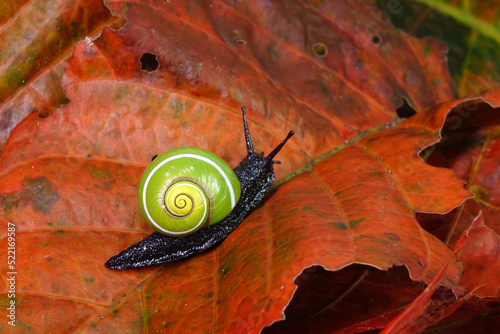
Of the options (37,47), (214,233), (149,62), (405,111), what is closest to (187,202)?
(214,233)

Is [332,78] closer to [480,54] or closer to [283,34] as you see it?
[283,34]

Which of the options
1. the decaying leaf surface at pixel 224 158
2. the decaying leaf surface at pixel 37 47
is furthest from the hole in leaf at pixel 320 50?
the decaying leaf surface at pixel 37 47

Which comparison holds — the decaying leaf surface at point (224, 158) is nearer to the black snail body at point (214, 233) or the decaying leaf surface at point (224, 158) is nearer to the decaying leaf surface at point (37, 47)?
the black snail body at point (214, 233)

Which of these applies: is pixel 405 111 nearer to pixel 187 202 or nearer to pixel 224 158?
pixel 224 158

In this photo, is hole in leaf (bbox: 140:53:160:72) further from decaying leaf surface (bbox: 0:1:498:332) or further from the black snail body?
the black snail body

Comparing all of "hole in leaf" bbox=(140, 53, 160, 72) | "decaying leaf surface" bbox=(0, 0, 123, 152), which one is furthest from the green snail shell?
"decaying leaf surface" bbox=(0, 0, 123, 152)

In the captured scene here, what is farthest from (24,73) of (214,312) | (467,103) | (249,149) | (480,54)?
(480,54)
